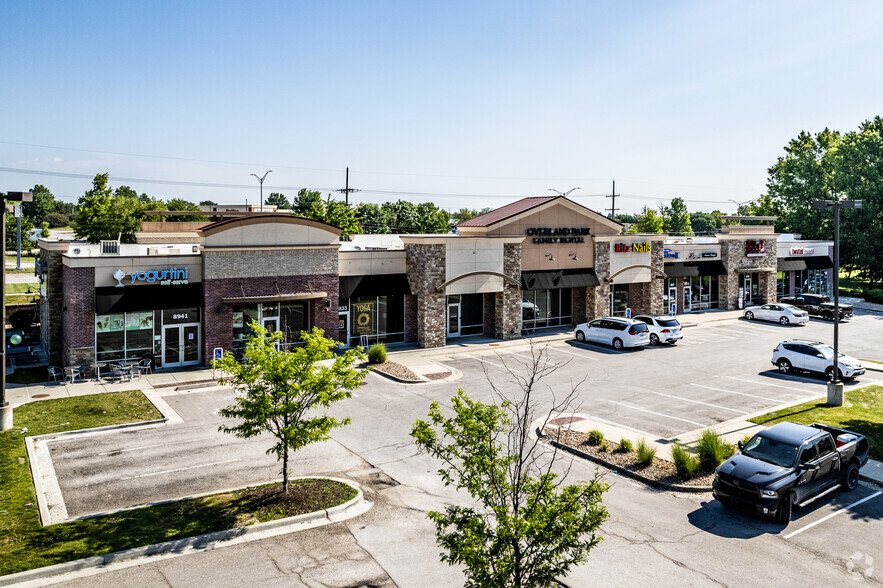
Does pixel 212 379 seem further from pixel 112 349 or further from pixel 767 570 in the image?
pixel 767 570

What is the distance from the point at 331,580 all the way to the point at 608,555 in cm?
531

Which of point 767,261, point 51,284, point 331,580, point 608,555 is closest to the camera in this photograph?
point 331,580

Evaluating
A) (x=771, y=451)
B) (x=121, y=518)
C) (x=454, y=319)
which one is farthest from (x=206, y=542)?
(x=454, y=319)

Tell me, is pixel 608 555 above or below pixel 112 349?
below

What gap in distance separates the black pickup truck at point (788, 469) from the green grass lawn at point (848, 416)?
3.57 m

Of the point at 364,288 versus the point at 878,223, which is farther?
the point at 878,223

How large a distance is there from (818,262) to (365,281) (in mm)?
43660

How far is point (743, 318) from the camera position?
157ft

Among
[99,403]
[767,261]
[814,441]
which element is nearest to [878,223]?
[767,261]

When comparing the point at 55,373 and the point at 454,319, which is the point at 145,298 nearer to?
the point at 55,373

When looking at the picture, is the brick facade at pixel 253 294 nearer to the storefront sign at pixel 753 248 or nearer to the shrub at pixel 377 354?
the shrub at pixel 377 354

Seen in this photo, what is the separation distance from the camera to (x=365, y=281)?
35000 millimetres

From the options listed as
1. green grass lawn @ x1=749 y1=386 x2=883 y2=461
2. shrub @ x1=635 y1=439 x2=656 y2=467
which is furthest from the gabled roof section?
shrub @ x1=635 y1=439 x2=656 y2=467

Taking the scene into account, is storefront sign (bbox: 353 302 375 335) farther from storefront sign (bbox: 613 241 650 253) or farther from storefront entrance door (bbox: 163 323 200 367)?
storefront sign (bbox: 613 241 650 253)
